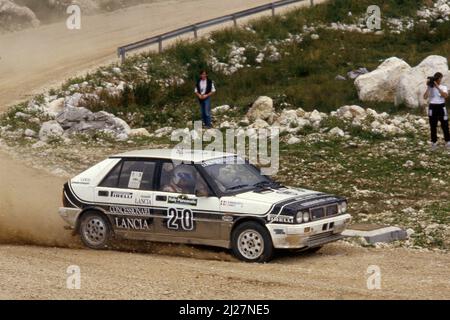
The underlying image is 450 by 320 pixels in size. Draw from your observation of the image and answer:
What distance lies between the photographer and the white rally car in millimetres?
12398

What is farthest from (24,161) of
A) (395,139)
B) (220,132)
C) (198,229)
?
(198,229)

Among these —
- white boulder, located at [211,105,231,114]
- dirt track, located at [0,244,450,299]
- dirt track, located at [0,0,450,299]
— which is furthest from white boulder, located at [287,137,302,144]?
dirt track, located at [0,244,450,299]

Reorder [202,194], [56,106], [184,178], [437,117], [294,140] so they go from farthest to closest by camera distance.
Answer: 1. [56,106]
2. [294,140]
3. [437,117]
4. [184,178]
5. [202,194]

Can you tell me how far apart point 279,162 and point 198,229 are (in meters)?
7.08

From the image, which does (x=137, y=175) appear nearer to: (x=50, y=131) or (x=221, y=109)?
(x=50, y=131)

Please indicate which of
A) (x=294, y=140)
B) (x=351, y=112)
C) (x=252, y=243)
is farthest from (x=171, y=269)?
(x=351, y=112)

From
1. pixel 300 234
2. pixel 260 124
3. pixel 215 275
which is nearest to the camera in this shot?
pixel 215 275

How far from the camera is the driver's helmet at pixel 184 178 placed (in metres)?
13.1

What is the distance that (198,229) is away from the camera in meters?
12.9

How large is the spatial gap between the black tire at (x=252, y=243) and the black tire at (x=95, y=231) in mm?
2045

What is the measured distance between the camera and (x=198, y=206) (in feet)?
42.4

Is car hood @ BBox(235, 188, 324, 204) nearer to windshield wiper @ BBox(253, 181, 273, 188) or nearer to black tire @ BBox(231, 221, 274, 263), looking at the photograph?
windshield wiper @ BBox(253, 181, 273, 188)

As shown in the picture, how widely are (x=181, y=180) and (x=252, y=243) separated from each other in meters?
1.44

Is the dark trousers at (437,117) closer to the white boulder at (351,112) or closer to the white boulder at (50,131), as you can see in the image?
the white boulder at (351,112)
